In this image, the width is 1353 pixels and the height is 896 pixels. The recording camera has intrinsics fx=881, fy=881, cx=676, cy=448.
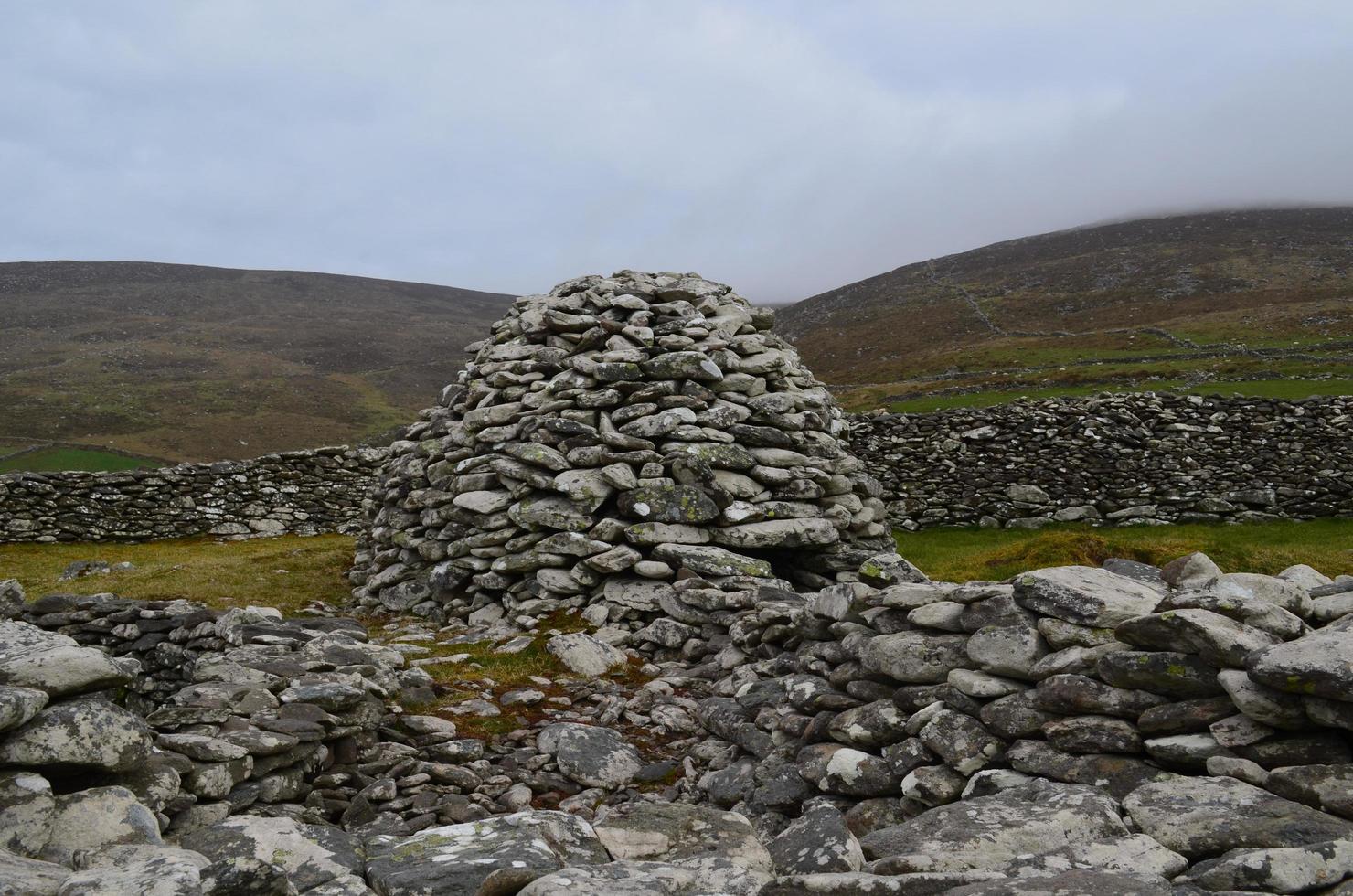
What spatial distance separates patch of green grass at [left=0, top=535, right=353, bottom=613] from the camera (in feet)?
53.0

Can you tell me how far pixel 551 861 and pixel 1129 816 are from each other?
10.6 feet

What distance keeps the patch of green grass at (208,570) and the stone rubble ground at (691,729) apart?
4.60 metres

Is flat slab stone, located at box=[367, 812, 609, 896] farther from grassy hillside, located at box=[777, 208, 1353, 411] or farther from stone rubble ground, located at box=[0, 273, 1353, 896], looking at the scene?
grassy hillside, located at box=[777, 208, 1353, 411]

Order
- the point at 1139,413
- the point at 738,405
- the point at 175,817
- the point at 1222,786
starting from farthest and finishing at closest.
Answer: the point at 1139,413 → the point at 738,405 → the point at 175,817 → the point at 1222,786

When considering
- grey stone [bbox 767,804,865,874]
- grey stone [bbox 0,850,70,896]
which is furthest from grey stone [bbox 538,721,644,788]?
grey stone [bbox 0,850,70,896]

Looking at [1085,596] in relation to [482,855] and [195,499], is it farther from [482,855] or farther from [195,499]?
[195,499]

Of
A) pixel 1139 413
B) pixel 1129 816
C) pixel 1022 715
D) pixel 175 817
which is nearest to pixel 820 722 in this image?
Result: pixel 1022 715

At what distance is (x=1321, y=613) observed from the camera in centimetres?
615

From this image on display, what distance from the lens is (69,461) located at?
38344 mm

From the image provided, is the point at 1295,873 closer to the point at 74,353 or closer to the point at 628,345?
the point at 628,345

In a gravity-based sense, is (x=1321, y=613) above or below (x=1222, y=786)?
above

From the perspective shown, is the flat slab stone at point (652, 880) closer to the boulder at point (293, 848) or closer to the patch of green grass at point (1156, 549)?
the boulder at point (293, 848)

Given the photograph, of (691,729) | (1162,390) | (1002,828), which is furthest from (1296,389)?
(1002,828)

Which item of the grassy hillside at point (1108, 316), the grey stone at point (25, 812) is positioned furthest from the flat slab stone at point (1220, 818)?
the grassy hillside at point (1108, 316)
